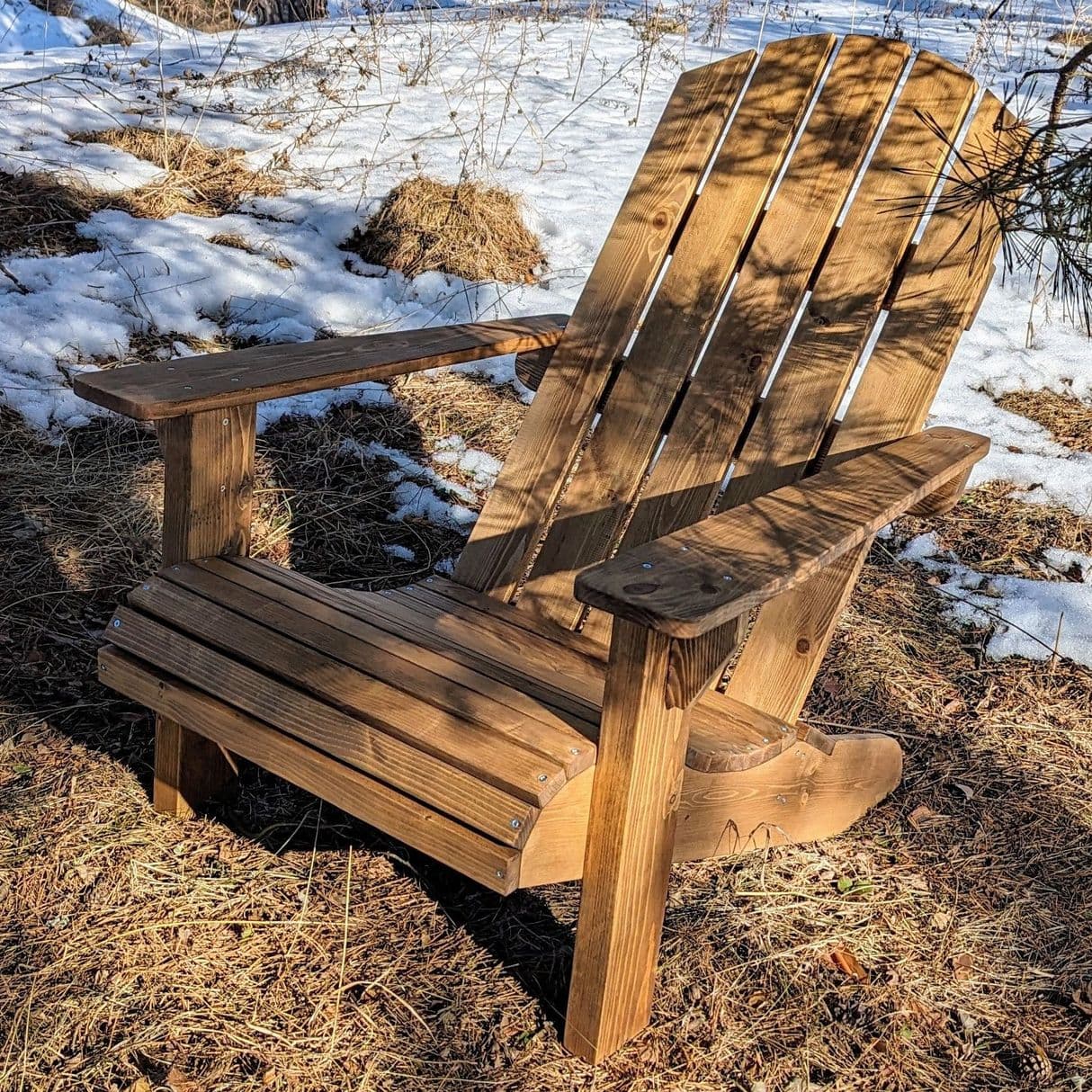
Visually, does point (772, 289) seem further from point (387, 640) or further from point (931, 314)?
point (387, 640)

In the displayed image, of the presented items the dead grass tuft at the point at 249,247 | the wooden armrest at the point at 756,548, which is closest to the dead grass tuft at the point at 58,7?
the dead grass tuft at the point at 249,247

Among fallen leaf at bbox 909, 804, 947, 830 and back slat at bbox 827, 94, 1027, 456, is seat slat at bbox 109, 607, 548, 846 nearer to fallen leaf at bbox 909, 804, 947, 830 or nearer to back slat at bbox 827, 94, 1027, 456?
back slat at bbox 827, 94, 1027, 456

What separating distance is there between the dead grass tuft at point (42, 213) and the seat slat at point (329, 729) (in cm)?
254

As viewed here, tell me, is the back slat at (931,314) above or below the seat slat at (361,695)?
above

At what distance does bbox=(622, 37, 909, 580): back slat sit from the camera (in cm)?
224

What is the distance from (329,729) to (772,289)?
47.8 inches

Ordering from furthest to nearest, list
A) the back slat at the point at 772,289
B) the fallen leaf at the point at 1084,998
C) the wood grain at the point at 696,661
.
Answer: the back slat at the point at 772,289 → the fallen leaf at the point at 1084,998 → the wood grain at the point at 696,661

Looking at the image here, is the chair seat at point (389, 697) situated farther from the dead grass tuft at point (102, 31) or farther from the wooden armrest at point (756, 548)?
the dead grass tuft at point (102, 31)

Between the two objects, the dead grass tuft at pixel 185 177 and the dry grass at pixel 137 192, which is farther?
the dead grass tuft at pixel 185 177

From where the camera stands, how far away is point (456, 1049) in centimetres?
179

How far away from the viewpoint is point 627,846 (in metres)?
1.60

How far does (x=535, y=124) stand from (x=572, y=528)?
149 inches

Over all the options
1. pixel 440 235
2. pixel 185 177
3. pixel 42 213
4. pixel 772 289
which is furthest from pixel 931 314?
pixel 185 177

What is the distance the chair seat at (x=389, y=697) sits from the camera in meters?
1.56
